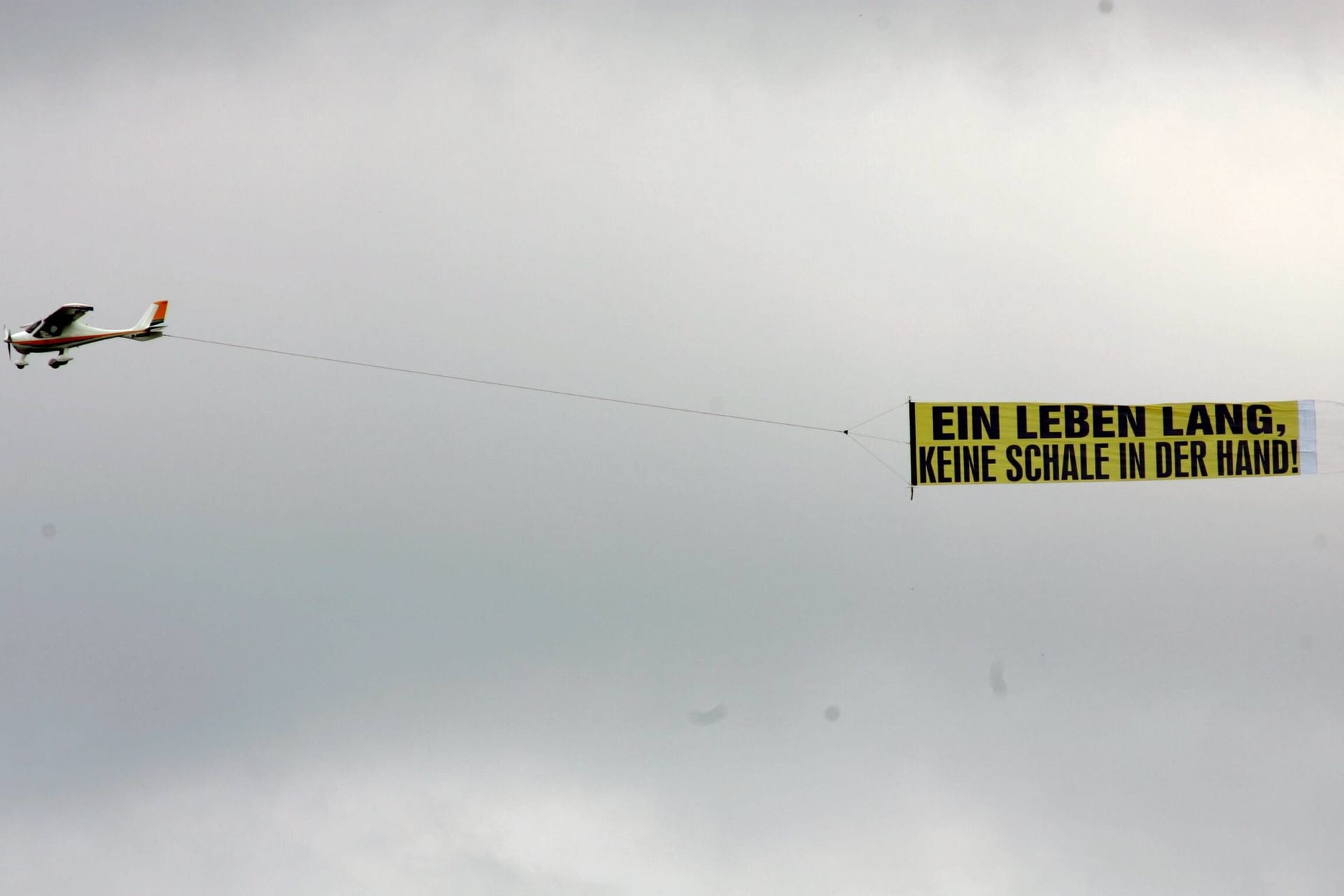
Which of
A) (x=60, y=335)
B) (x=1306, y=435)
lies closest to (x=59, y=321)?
(x=60, y=335)

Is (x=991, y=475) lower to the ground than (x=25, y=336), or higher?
lower

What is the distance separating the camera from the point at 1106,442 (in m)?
49.3

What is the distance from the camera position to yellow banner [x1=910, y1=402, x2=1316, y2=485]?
4844 cm

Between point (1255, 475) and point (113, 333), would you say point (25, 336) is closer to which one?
point (113, 333)

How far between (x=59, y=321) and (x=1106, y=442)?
30697mm

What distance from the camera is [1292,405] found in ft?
167

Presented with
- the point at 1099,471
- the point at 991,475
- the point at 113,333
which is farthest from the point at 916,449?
the point at 113,333

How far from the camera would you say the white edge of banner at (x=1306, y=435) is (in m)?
50.8

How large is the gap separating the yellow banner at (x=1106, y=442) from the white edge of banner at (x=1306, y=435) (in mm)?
22

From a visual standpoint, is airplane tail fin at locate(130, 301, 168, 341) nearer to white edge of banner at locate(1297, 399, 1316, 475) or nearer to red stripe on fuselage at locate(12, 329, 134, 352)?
red stripe on fuselage at locate(12, 329, 134, 352)

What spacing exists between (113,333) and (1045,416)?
27.4 metres

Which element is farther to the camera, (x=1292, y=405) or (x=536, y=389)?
(x=1292, y=405)

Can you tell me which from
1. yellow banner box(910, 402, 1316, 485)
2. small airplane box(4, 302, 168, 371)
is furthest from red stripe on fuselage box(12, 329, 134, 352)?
yellow banner box(910, 402, 1316, 485)

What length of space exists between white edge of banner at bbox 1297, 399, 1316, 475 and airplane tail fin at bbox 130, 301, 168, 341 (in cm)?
3433
